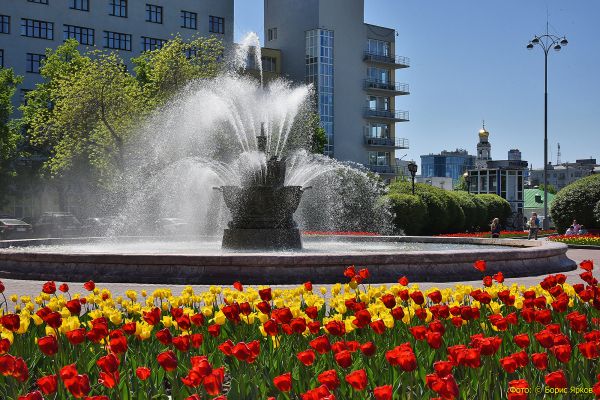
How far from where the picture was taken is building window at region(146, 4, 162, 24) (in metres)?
69.4

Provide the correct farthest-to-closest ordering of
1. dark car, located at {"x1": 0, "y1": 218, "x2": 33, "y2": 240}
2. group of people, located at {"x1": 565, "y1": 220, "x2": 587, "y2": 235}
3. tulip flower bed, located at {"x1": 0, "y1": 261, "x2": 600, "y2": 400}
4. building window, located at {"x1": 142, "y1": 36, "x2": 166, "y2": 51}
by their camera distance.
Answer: building window, located at {"x1": 142, "y1": 36, "x2": 166, "y2": 51} < dark car, located at {"x1": 0, "y1": 218, "x2": 33, "y2": 240} < group of people, located at {"x1": 565, "y1": 220, "x2": 587, "y2": 235} < tulip flower bed, located at {"x1": 0, "y1": 261, "x2": 600, "y2": 400}

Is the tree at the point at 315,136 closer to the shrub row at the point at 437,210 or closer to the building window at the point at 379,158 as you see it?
the shrub row at the point at 437,210

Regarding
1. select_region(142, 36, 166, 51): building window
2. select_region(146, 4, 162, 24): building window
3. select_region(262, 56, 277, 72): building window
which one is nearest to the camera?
Result: select_region(142, 36, 166, 51): building window

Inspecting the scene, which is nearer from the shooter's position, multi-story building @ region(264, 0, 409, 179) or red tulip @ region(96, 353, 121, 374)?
red tulip @ region(96, 353, 121, 374)

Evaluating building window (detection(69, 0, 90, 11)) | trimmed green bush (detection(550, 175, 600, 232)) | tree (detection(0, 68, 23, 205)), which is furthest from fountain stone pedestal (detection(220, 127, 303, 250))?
building window (detection(69, 0, 90, 11))

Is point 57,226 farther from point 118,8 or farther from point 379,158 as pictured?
point 379,158

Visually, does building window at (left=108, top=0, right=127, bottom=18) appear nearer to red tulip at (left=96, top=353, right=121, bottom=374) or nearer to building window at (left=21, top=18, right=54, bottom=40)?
building window at (left=21, top=18, right=54, bottom=40)

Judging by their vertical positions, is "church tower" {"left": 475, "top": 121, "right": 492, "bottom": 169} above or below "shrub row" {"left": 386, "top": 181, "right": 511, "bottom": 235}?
above

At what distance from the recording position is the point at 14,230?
136 ft

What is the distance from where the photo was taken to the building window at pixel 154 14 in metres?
69.4

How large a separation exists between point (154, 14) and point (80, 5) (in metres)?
6.63

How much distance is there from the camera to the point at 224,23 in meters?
74.1

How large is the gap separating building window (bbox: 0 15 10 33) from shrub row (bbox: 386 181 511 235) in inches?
1285

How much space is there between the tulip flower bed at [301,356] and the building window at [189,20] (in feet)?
218
